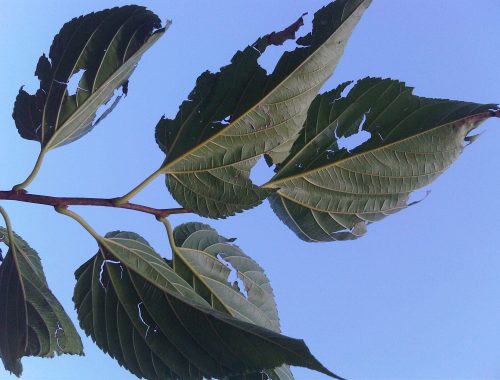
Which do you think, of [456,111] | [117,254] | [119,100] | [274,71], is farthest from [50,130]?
[456,111]

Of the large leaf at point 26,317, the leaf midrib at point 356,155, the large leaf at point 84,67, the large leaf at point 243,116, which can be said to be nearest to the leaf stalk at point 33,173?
the large leaf at point 84,67

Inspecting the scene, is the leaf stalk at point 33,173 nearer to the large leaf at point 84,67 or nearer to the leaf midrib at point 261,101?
the large leaf at point 84,67

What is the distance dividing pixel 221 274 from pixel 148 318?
30cm

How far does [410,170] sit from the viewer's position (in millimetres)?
1771

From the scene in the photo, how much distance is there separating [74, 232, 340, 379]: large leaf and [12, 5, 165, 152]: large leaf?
15.9 inches

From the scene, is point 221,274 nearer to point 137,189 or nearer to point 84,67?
point 137,189

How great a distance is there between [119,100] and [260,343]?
900 mm

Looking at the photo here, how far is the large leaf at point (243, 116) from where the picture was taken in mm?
1578

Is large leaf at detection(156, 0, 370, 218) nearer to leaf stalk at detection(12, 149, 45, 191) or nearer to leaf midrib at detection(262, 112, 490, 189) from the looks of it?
leaf midrib at detection(262, 112, 490, 189)

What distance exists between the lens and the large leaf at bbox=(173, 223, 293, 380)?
190 cm

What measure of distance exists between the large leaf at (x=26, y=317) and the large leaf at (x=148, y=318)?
0.32ft

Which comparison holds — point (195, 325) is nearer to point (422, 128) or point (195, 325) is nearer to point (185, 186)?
point (185, 186)

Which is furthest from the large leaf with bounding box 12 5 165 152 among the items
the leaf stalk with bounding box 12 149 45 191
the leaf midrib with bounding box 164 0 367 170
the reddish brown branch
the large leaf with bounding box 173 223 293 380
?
the large leaf with bounding box 173 223 293 380

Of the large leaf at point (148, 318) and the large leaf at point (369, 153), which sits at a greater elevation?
the large leaf at point (369, 153)
